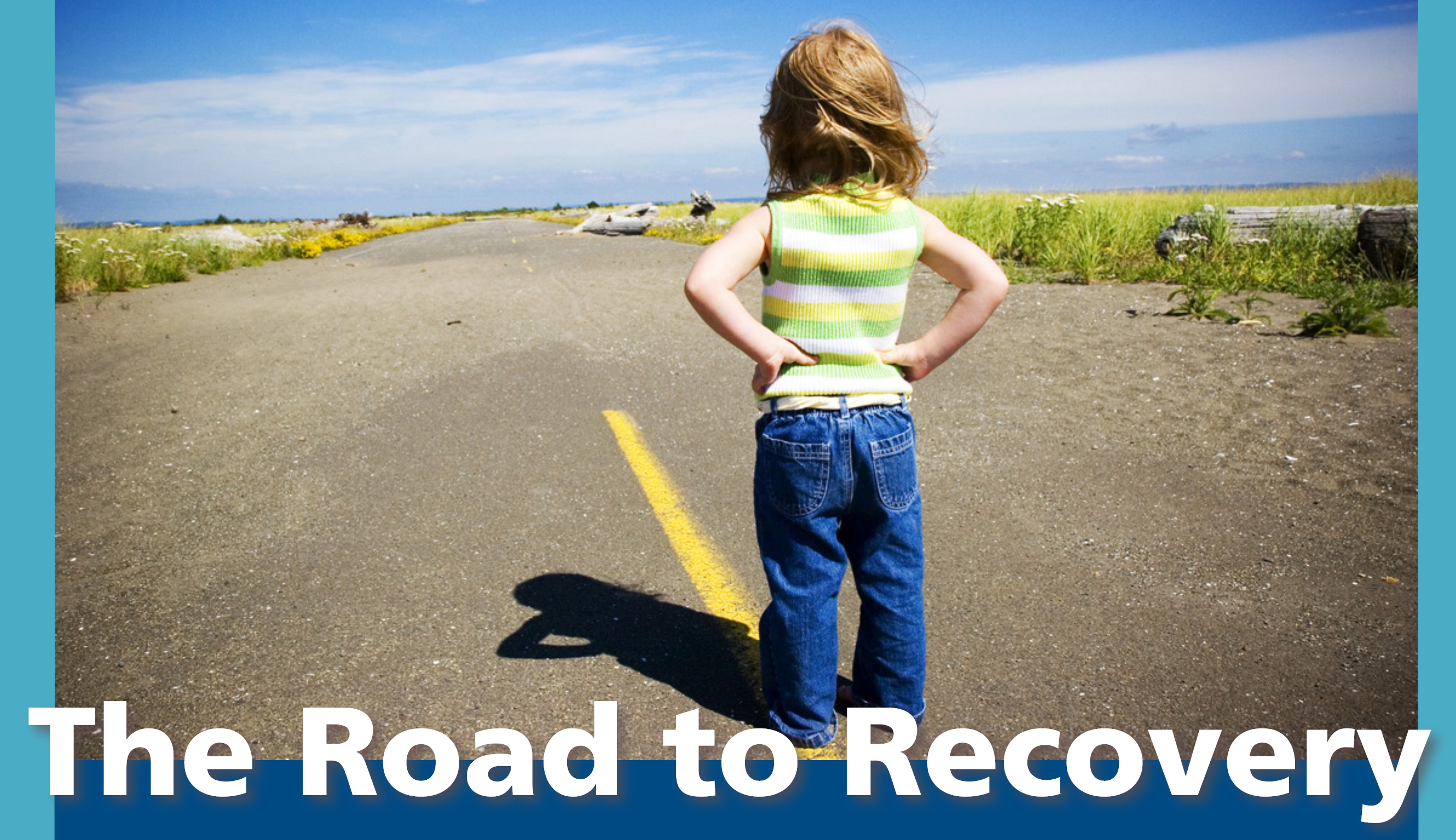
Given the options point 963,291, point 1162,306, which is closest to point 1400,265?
point 1162,306

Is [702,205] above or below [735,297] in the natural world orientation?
above

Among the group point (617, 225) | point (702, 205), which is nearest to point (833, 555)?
point (617, 225)

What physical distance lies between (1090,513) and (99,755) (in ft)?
12.7

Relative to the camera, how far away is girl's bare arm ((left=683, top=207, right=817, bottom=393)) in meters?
2.15

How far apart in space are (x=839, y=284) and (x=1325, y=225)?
38.3ft

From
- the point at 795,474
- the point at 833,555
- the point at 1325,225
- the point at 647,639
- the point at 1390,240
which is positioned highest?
the point at 1325,225

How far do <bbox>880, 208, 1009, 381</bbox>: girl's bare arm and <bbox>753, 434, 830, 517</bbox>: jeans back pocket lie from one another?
1.08 ft

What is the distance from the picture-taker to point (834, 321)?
2.28 meters

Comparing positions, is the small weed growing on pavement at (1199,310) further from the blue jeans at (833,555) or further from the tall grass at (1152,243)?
the blue jeans at (833,555)

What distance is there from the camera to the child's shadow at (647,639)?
284cm

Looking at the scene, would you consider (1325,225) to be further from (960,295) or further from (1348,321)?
(960,295)

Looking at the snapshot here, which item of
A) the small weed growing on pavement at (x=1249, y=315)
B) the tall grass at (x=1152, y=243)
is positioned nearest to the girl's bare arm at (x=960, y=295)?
the small weed growing on pavement at (x=1249, y=315)

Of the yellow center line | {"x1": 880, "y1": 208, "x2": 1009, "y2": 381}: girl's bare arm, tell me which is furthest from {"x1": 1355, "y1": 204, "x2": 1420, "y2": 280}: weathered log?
{"x1": 880, "y1": 208, "x2": 1009, "y2": 381}: girl's bare arm

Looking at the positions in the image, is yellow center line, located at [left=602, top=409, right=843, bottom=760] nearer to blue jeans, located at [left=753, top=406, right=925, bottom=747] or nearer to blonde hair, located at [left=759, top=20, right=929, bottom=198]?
blue jeans, located at [left=753, top=406, right=925, bottom=747]
